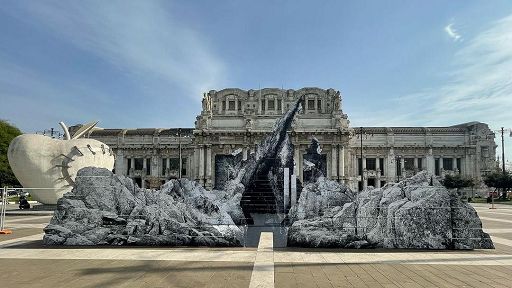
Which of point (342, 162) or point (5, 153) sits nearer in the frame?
point (5, 153)

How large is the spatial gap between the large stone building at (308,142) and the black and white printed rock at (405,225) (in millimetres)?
55732

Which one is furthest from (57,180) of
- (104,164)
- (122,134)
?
(122,134)

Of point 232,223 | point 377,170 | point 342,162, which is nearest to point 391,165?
point 377,170

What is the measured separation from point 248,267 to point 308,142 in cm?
6209

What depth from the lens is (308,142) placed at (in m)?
71.0

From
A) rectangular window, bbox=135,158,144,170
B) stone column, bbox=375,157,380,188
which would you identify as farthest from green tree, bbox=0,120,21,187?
stone column, bbox=375,157,380,188

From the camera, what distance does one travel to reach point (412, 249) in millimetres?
12555

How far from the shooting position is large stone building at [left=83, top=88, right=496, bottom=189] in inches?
2810

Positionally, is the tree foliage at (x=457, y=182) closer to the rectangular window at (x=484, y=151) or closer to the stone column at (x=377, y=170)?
the rectangular window at (x=484, y=151)

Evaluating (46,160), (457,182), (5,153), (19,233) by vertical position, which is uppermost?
(5,153)

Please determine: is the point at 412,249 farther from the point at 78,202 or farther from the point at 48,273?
the point at 78,202

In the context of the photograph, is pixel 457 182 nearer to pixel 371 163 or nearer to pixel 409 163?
pixel 409 163

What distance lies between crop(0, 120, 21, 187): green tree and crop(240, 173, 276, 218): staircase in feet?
148

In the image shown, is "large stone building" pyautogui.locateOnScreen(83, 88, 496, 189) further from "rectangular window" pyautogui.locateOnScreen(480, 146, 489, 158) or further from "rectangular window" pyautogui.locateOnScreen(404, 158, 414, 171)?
"rectangular window" pyautogui.locateOnScreen(404, 158, 414, 171)
